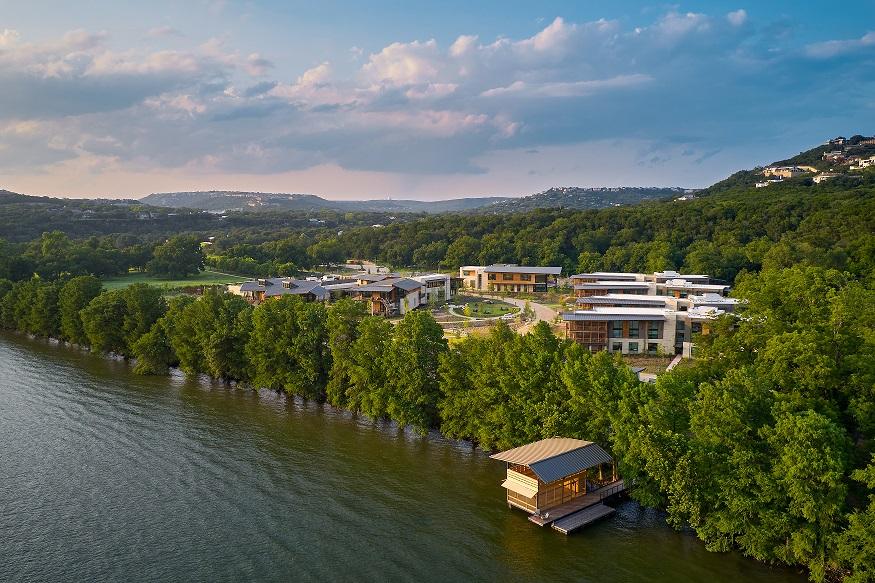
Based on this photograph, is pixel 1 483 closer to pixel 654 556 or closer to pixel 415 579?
pixel 415 579

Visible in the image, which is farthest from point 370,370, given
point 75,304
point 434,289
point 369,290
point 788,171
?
point 788,171

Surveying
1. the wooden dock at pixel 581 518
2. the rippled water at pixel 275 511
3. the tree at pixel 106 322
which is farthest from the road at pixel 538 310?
the tree at pixel 106 322

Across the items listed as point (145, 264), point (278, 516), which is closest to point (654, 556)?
point (278, 516)

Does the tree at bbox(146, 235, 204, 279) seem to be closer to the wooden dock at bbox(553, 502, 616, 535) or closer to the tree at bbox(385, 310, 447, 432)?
the tree at bbox(385, 310, 447, 432)

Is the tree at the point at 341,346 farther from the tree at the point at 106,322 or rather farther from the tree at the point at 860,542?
the tree at the point at 860,542

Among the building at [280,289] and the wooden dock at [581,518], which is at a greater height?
the building at [280,289]

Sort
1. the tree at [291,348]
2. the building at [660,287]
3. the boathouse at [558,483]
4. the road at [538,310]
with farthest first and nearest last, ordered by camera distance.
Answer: the building at [660,287] → the road at [538,310] → the tree at [291,348] → the boathouse at [558,483]

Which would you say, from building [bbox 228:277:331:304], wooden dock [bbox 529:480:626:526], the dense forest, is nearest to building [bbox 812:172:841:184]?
the dense forest
